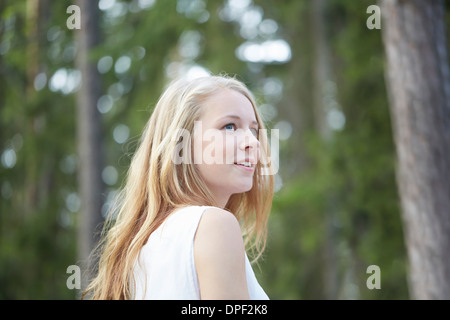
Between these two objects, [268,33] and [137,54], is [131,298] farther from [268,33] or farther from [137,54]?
[268,33]

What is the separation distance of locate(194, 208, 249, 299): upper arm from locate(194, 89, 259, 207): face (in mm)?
310

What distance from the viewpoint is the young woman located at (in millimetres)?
1369

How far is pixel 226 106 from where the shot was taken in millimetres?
1748

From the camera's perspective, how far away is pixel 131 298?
5.16ft

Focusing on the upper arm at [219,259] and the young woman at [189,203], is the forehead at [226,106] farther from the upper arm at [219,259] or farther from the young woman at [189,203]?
the upper arm at [219,259]

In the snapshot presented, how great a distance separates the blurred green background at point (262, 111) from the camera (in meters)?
7.85

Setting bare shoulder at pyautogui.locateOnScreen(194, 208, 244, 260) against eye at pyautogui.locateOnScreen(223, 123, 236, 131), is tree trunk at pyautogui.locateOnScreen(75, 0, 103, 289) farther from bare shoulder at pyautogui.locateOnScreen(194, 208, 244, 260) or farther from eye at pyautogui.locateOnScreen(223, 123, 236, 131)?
bare shoulder at pyautogui.locateOnScreen(194, 208, 244, 260)

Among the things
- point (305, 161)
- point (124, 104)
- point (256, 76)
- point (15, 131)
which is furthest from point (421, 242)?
point (15, 131)

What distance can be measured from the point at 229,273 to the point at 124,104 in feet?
27.2

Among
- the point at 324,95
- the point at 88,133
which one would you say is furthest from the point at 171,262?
the point at 324,95

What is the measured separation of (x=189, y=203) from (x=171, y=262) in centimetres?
26

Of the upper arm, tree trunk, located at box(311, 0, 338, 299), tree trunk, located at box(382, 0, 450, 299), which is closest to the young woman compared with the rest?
the upper arm

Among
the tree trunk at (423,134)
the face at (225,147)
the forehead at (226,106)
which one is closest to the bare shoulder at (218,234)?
the face at (225,147)

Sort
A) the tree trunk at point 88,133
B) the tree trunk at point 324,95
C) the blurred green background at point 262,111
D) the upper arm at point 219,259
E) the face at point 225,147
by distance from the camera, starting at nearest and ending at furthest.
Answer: the upper arm at point 219,259 < the face at point 225,147 < the tree trunk at point 88,133 < the blurred green background at point 262,111 < the tree trunk at point 324,95
